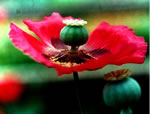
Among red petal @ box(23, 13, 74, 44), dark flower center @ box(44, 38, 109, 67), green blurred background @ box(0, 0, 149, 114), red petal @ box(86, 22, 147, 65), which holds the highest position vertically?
red petal @ box(23, 13, 74, 44)

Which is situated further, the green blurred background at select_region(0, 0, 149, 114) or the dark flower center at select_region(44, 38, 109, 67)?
the green blurred background at select_region(0, 0, 149, 114)

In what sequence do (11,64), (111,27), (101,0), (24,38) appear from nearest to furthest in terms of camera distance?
1. (24,38)
2. (111,27)
3. (11,64)
4. (101,0)

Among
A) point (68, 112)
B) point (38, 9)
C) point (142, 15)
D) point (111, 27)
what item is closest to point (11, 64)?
point (68, 112)

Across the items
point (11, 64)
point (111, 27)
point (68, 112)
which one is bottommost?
point (68, 112)

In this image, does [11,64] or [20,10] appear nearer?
[11,64]

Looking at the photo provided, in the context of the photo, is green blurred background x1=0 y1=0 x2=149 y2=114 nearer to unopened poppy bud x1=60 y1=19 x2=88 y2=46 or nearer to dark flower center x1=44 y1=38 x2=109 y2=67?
dark flower center x1=44 y1=38 x2=109 y2=67

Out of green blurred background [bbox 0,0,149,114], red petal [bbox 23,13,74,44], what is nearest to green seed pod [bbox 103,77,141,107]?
red petal [bbox 23,13,74,44]

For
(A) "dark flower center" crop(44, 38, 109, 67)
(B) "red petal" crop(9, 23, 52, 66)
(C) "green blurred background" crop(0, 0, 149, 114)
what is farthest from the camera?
(C) "green blurred background" crop(0, 0, 149, 114)

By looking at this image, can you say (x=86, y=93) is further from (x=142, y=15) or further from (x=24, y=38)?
(x=24, y=38)
